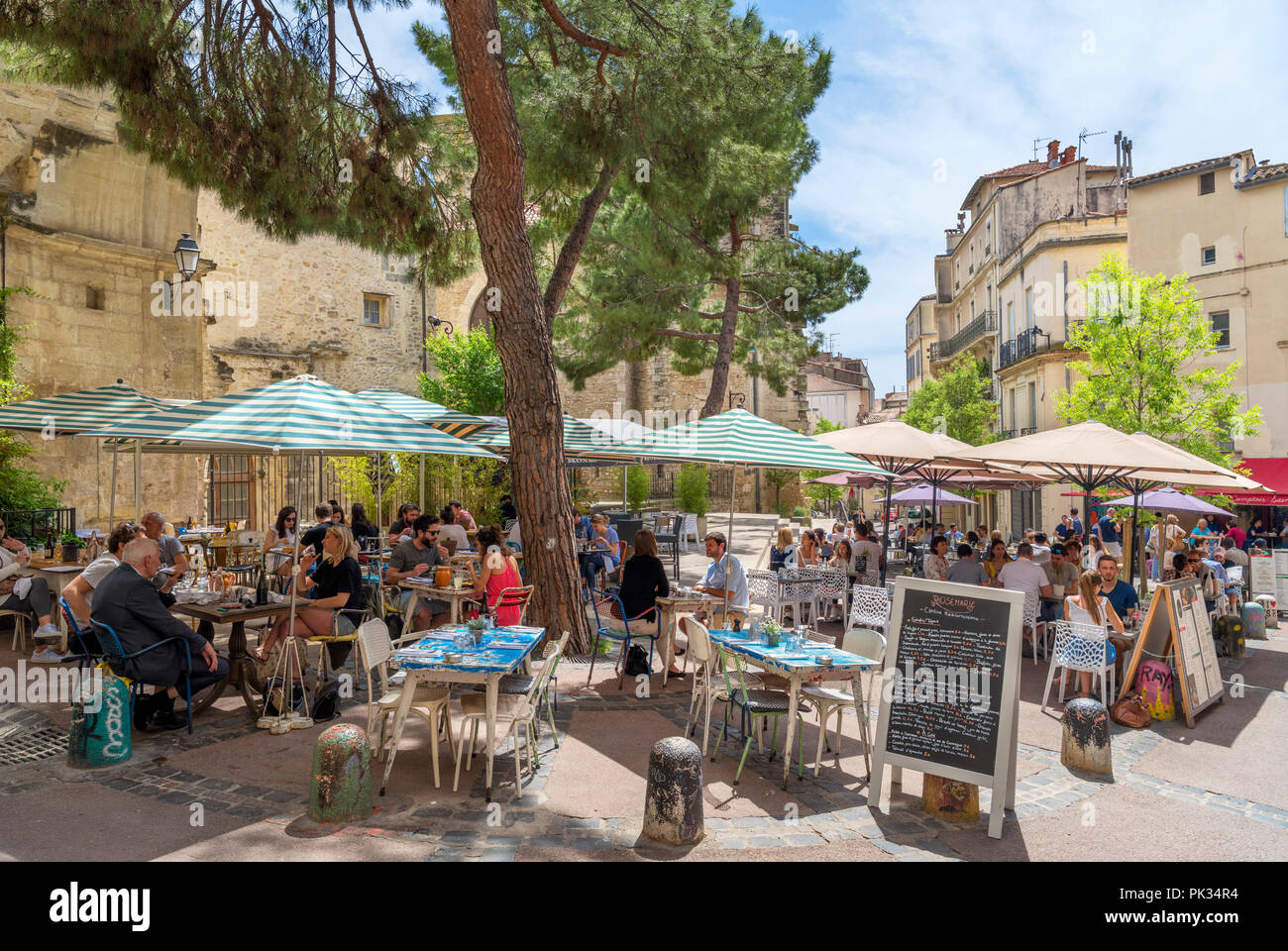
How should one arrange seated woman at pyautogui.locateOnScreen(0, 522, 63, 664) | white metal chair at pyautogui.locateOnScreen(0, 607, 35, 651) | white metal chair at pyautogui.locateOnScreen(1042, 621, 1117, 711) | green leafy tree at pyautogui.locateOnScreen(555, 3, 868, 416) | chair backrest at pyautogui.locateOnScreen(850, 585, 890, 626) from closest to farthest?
white metal chair at pyautogui.locateOnScreen(1042, 621, 1117, 711) → seated woman at pyautogui.locateOnScreen(0, 522, 63, 664) → white metal chair at pyautogui.locateOnScreen(0, 607, 35, 651) → chair backrest at pyautogui.locateOnScreen(850, 585, 890, 626) → green leafy tree at pyautogui.locateOnScreen(555, 3, 868, 416)

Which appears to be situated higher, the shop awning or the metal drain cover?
the shop awning

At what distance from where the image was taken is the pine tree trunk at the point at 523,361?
313 inches

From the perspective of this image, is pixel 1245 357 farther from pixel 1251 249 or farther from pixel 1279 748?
pixel 1279 748

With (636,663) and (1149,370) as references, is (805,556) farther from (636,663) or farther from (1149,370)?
(1149,370)

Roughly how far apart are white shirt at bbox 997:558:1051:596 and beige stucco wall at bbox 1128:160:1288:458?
17.1 meters

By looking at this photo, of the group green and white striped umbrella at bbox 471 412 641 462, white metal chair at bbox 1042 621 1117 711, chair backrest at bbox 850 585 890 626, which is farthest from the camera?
Result: green and white striped umbrella at bbox 471 412 641 462

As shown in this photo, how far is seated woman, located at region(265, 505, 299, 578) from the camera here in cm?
909

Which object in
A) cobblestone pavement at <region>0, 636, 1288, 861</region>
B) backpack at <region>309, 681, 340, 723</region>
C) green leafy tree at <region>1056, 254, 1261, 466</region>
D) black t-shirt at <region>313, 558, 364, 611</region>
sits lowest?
cobblestone pavement at <region>0, 636, 1288, 861</region>

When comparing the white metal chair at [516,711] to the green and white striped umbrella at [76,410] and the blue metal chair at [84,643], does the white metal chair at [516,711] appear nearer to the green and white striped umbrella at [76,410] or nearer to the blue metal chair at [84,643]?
the blue metal chair at [84,643]

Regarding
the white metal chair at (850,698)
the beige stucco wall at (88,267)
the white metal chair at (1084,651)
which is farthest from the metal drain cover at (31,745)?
the beige stucco wall at (88,267)

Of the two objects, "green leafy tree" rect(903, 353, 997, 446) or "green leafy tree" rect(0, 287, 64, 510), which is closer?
"green leafy tree" rect(0, 287, 64, 510)

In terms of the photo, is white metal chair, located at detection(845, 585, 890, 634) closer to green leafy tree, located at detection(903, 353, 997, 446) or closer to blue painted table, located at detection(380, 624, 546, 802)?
blue painted table, located at detection(380, 624, 546, 802)

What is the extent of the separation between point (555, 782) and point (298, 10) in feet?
29.1

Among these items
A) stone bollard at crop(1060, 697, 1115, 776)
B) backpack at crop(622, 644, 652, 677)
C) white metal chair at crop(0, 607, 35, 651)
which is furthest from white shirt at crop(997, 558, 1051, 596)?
white metal chair at crop(0, 607, 35, 651)
